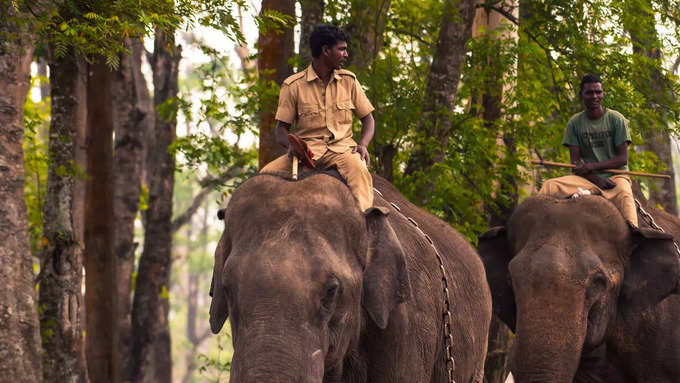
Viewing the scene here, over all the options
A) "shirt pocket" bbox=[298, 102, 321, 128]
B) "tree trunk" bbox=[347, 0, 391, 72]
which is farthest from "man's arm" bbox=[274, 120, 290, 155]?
"tree trunk" bbox=[347, 0, 391, 72]

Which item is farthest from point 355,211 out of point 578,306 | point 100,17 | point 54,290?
point 54,290

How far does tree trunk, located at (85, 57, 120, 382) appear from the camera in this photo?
43.3 feet

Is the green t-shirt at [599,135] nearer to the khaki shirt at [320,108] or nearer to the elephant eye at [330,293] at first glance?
the khaki shirt at [320,108]

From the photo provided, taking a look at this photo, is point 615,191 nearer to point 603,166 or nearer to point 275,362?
point 603,166

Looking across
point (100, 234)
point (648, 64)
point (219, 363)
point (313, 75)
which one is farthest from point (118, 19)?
point (219, 363)

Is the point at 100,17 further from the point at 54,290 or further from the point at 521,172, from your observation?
the point at 521,172

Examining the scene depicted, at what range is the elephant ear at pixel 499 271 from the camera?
27.5 ft

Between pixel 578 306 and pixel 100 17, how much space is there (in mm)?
4129

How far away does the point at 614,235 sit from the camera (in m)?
7.98

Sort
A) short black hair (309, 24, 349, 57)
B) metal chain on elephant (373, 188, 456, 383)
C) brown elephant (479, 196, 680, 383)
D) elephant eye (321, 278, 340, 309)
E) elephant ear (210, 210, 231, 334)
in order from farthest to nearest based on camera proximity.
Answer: brown elephant (479, 196, 680, 383) < metal chain on elephant (373, 188, 456, 383) < short black hair (309, 24, 349, 57) < elephant ear (210, 210, 231, 334) < elephant eye (321, 278, 340, 309)

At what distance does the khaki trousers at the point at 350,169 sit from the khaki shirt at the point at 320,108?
77 mm

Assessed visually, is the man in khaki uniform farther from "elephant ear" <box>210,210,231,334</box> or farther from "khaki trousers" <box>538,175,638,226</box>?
"khaki trousers" <box>538,175,638,226</box>

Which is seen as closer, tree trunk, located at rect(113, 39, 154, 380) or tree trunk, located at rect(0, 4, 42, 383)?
tree trunk, located at rect(0, 4, 42, 383)

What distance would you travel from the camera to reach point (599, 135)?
8.48m
